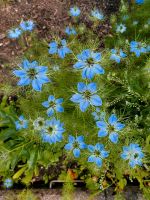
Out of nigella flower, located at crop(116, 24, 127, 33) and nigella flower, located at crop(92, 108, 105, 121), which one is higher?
nigella flower, located at crop(116, 24, 127, 33)

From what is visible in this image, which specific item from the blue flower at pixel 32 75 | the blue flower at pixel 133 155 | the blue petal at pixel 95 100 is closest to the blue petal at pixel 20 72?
the blue flower at pixel 32 75

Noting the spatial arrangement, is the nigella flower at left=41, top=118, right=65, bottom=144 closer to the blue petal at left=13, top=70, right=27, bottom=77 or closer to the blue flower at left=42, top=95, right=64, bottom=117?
the blue flower at left=42, top=95, right=64, bottom=117

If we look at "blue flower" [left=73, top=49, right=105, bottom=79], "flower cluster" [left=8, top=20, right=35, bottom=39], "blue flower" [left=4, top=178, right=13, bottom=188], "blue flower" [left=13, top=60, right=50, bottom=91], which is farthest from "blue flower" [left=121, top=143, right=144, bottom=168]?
"flower cluster" [left=8, top=20, right=35, bottom=39]

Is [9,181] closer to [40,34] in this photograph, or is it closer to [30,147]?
[30,147]

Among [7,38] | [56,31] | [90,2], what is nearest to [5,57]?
[7,38]

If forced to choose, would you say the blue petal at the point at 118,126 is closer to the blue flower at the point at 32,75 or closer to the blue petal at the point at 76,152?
the blue petal at the point at 76,152
